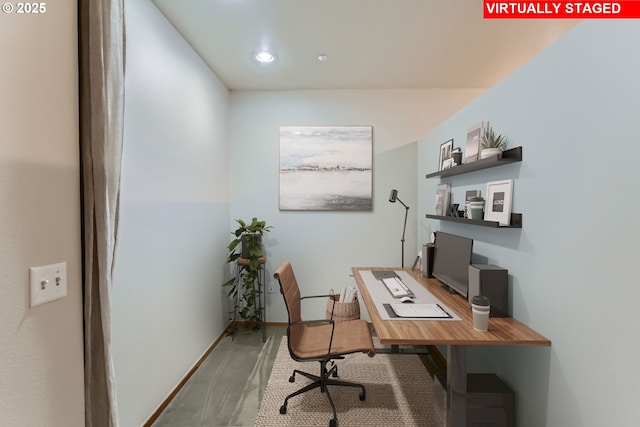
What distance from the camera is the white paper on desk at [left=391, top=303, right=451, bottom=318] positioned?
1.69m

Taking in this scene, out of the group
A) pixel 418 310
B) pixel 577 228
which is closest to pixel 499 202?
pixel 577 228

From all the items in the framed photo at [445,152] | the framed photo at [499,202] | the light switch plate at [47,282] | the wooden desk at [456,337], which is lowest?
the wooden desk at [456,337]

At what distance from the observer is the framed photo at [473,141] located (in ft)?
6.45

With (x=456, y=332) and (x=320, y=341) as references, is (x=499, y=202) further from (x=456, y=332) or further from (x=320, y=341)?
(x=320, y=341)

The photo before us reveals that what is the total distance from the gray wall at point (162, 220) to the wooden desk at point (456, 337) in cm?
148

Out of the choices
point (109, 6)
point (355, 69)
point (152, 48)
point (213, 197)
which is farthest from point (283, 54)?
point (109, 6)

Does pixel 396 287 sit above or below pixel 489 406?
above

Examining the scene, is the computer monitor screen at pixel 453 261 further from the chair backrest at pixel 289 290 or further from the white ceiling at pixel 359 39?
the white ceiling at pixel 359 39

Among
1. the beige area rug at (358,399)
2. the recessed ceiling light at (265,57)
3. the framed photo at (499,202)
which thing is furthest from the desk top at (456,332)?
the recessed ceiling light at (265,57)

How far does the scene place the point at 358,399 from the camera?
7.07ft

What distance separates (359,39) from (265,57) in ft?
2.90

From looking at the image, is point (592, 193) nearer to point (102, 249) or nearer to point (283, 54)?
point (102, 249)

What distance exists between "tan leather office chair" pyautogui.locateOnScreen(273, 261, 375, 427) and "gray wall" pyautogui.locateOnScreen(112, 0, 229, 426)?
868 millimetres

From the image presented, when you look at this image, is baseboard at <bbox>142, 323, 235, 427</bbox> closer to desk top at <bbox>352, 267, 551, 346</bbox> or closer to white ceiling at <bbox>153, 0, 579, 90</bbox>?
desk top at <bbox>352, 267, 551, 346</bbox>
